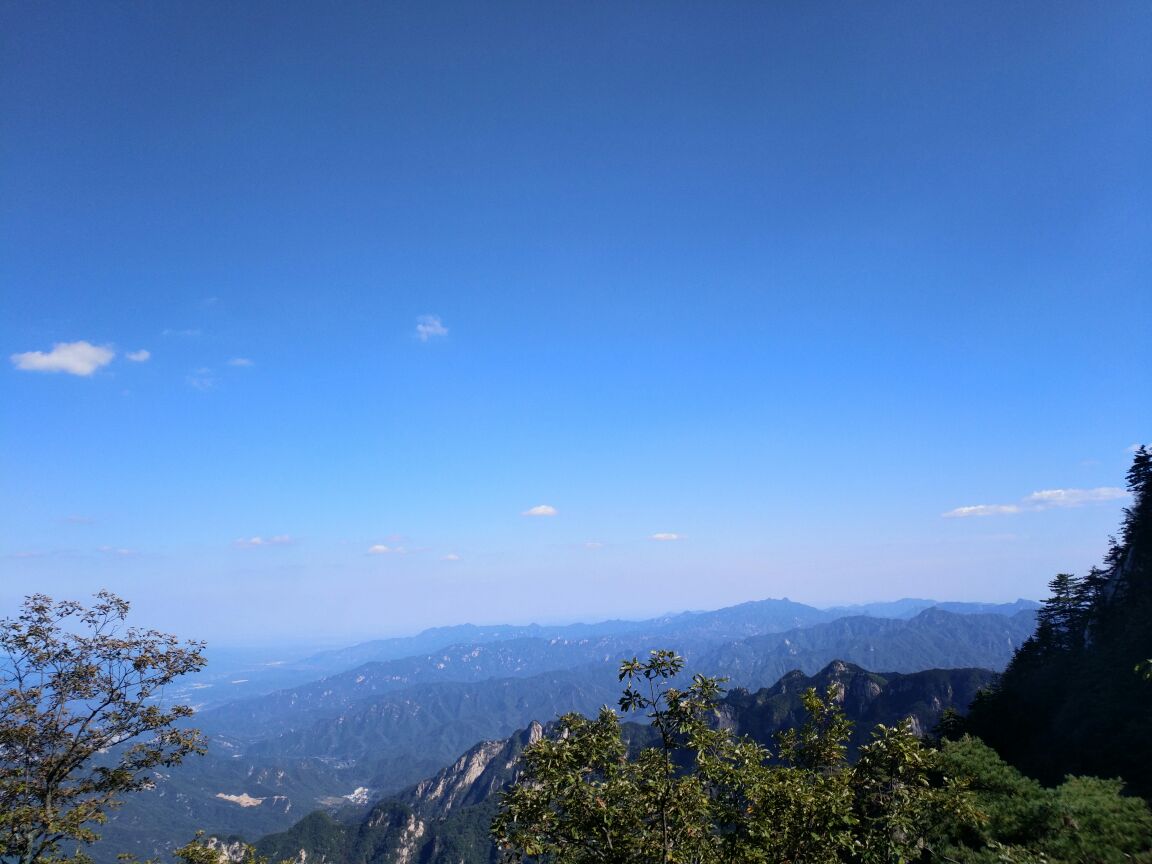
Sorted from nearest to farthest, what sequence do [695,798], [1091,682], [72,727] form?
[695,798], [72,727], [1091,682]

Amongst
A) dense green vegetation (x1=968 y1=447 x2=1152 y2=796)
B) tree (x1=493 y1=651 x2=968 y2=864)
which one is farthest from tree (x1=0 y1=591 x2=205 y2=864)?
dense green vegetation (x1=968 y1=447 x2=1152 y2=796)

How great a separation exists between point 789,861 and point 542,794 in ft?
22.6

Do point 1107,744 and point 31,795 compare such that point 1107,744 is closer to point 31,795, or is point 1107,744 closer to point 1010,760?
point 1010,760

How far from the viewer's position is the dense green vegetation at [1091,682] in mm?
47094

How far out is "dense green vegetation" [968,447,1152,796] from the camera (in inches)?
1854

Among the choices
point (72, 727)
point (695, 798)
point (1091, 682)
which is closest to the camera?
point (695, 798)

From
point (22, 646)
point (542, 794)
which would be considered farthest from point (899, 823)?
point (22, 646)

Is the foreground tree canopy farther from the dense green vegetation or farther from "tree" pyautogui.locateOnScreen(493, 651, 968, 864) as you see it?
the dense green vegetation

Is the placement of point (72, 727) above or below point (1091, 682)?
above

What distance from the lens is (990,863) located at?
19953mm

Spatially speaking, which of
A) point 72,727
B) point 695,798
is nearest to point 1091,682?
point 695,798

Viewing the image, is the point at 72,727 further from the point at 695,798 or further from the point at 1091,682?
the point at 1091,682

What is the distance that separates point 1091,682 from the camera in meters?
60.7

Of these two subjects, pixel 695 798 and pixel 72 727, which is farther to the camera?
pixel 72 727
